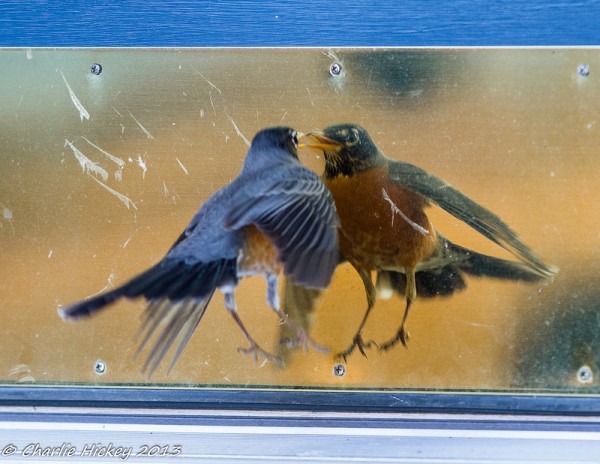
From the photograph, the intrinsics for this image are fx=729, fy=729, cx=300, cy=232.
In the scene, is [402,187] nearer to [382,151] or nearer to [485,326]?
[382,151]

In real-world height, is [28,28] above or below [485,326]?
above

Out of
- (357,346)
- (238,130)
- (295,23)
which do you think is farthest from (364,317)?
(295,23)

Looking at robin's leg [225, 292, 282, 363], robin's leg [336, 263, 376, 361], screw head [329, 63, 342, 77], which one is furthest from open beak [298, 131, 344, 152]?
robin's leg [225, 292, 282, 363]

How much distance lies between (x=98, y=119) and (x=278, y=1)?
1.22 feet

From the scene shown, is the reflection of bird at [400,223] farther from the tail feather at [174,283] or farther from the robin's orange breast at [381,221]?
the tail feather at [174,283]

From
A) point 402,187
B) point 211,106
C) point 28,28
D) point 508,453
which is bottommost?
point 508,453

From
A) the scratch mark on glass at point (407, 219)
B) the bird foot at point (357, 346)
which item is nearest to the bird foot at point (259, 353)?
the bird foot at point (357, 346)

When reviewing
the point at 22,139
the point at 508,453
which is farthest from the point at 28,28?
the point at 508,453

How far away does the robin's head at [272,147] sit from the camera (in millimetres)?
1216

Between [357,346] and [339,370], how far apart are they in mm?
53

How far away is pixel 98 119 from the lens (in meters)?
1.27

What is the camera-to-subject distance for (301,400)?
49.7 inches

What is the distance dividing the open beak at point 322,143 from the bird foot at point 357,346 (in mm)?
323

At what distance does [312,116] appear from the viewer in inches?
48.6
